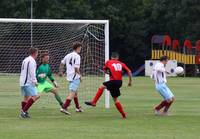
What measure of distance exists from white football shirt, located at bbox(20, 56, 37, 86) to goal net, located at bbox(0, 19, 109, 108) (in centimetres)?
267

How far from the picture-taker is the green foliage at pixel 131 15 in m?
79.1

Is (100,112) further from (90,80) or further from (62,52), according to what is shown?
(62,52)

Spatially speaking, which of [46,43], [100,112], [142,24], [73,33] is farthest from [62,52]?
[142,24]

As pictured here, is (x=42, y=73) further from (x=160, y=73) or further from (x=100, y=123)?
(x=100, y=123)

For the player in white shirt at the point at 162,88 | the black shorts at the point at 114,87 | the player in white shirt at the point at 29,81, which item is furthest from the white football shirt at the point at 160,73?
the player in white shirt at the point at 29,81

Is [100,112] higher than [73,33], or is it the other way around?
[73,33]

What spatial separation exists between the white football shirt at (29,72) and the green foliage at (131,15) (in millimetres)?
59417

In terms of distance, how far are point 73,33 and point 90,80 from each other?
2.00 metres

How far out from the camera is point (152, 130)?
50.3 feet

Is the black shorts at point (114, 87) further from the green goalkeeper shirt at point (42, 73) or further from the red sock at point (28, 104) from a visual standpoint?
the green goalkeeper shirt at point (42, 73)

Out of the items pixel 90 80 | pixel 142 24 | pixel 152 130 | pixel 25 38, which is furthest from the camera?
pixel 142 24

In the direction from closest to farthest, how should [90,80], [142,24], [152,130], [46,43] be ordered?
1. [152,130]
2. [90,80]
3. [46,43]
4. [142,24]

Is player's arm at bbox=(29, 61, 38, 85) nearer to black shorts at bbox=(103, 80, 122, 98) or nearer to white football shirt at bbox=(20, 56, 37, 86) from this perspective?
white football shirt at bbox=(20, 56, 37, 86)

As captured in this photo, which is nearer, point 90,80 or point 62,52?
point 90,80
